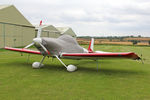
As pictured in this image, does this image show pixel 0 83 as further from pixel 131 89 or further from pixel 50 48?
pixel 131 89

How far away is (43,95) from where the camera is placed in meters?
4.76

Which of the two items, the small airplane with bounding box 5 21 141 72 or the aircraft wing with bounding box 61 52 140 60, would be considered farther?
the small airplane with bounding box 5 21 141 72

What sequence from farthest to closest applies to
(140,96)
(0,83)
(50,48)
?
(50,48), (0,83), (140,96)

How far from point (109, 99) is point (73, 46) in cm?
573

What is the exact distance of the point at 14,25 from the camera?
31.5 metres

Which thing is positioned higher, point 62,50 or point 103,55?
point 62,50

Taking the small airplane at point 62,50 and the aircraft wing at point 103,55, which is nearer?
the aircraft wing at point 103,55

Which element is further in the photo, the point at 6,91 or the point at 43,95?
the point at 6,91

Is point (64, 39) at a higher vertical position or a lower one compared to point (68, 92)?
higher

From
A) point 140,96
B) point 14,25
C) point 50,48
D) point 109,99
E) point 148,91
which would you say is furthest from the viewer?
point 14,25

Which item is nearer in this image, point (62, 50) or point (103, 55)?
point (103, 55)

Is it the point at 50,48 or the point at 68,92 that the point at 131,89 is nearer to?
the point at 68,92

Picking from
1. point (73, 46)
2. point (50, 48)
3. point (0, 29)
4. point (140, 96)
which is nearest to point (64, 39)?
point (73, 46)

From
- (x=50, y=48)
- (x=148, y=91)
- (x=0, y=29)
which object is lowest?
(x=148, y=91)
